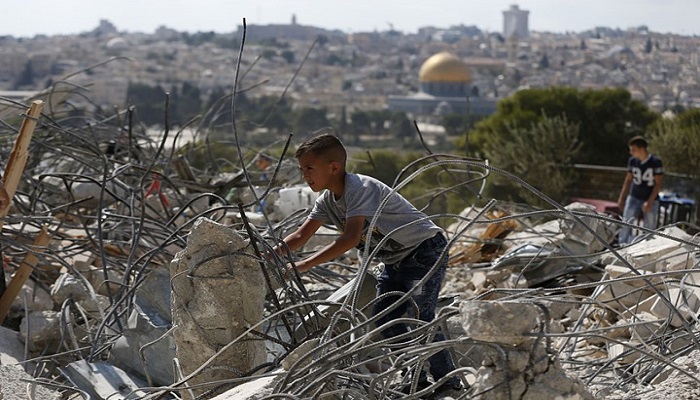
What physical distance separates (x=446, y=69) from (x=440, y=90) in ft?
9.33

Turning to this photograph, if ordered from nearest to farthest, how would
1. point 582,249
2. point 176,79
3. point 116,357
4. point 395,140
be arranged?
1. point 116,357
2. point 582,249
3. point 395,140
4. point 176,79

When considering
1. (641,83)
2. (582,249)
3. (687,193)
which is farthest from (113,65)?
(582,249)

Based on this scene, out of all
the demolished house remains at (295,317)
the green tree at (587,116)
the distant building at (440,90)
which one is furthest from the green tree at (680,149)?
the distant building at (440,90)

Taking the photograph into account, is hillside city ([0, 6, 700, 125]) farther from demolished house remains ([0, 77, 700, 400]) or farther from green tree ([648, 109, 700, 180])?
demolished house remains ([0, 77, 700, 400])

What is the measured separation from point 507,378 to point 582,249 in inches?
171

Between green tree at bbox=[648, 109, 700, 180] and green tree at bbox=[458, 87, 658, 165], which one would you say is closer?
green tree at bbox=[648, 109, 700, 180]

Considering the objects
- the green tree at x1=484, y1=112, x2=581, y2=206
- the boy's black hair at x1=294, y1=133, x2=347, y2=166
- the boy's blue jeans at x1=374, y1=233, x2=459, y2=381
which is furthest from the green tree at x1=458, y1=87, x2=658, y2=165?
the boy's black hair at x1=294, y1=133, x2=347, y2=166

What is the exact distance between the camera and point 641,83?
338 feet

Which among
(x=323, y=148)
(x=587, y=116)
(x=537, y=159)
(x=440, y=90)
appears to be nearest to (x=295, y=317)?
(x=323, y=148)

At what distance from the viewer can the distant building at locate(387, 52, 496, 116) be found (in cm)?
10256

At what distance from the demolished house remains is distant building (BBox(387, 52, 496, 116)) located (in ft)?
311

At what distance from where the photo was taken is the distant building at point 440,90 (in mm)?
102562

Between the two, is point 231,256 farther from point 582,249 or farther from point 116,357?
point 582,249

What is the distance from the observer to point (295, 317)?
4090 mm
